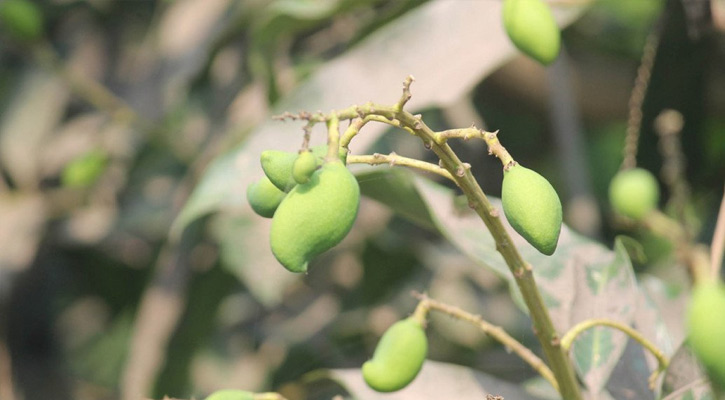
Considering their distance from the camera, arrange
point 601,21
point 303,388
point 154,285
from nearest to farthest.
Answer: point 303,388
point 154,285
point 601,21

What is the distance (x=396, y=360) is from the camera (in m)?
0.57

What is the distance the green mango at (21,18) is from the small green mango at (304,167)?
3.51 ft

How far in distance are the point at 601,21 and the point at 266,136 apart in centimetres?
101

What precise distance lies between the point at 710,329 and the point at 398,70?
0.62 m

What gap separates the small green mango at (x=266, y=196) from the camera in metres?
0.55

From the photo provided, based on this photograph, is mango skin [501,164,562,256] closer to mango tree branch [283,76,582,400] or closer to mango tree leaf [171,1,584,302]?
mango tree branch [283,76,582,400]

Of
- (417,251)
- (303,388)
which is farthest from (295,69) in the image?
(303,388)

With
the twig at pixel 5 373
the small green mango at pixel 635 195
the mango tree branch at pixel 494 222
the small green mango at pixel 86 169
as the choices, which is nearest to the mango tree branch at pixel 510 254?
the mango tree branch at pixel 494 222

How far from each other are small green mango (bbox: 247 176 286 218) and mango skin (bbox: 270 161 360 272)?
7 centimetres

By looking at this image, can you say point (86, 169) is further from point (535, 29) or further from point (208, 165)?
point (535, 29)

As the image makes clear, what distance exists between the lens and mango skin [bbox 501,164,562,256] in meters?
0.51

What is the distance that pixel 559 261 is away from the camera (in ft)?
2.61

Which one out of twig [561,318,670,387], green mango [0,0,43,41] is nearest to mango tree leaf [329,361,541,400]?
twig [561,318,670,387]

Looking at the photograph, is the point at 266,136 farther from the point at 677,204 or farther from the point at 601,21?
the point at 601,21
